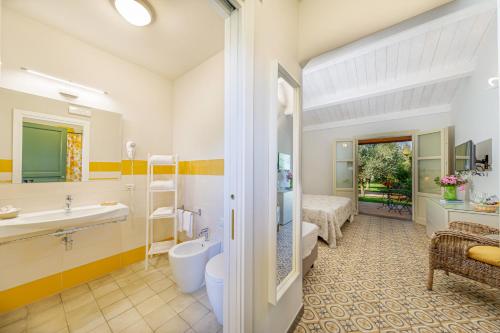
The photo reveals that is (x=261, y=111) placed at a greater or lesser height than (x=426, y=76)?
lesser

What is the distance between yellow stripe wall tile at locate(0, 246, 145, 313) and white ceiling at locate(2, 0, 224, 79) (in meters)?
2.54

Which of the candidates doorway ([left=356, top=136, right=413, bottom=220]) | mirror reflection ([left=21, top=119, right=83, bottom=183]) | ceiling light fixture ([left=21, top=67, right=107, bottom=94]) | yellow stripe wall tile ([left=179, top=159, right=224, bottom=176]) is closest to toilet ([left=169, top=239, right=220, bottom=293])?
yellow stripe wall tile ([left=179, top=159, right=224, bottom=176])

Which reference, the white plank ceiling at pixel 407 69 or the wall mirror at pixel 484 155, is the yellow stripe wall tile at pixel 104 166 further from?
the wall mirror at pixel 484 155

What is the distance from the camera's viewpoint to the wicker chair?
1468mm

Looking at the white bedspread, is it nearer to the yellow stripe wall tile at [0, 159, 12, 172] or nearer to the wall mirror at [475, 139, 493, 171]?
the wall mirror at [475, 139, 493, 171]

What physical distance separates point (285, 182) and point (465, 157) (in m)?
3.38

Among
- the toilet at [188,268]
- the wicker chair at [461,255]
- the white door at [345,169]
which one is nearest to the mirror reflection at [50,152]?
the toilet at [188,268]

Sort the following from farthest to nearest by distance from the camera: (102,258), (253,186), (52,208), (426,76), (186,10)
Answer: (426,76) → (102,258) → (52,208) → (186,10) → (253,186)

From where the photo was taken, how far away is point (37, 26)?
5.52ft

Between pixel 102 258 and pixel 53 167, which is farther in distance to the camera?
pixel 102 258

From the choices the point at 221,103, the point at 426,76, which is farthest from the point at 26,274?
the point at 426,76

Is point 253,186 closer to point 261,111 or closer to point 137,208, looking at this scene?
point 261,111

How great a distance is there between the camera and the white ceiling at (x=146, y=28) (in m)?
1.54

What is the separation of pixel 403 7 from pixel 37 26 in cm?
309
